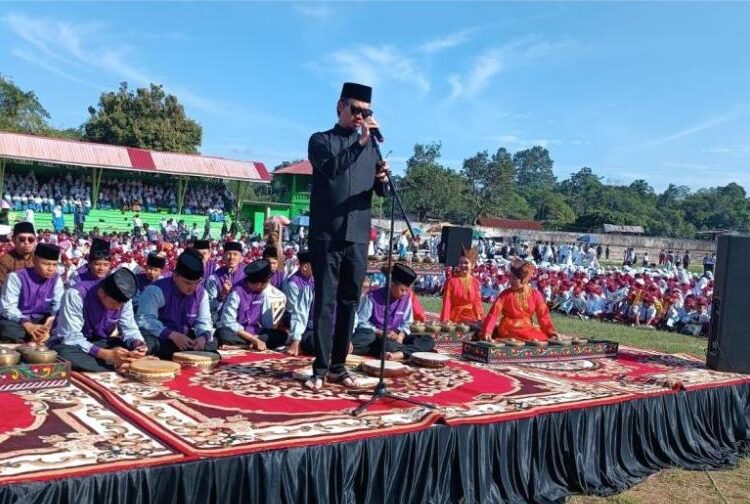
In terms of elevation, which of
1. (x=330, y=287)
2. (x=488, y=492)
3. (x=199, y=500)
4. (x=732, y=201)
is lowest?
(x=488, y=492)

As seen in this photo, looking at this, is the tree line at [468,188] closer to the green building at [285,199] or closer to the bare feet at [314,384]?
the green building at [285,199]

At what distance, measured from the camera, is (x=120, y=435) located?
320 cm

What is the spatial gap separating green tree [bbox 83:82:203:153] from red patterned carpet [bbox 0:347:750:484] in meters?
33.9

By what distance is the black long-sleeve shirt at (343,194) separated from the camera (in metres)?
4.09

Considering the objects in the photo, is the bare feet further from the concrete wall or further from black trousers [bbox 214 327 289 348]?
the concrete wall

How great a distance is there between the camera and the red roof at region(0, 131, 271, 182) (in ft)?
82.6

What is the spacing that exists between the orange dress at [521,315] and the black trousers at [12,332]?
450 cm

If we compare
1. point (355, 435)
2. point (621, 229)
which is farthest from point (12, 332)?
point (621, 229)

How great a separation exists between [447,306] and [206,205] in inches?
1011

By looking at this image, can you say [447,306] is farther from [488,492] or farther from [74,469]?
[74,469]

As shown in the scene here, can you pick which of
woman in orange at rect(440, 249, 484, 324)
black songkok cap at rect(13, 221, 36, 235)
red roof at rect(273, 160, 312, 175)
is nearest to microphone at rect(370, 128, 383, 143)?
black songkok cap at rect(13, 221, 36, 235)

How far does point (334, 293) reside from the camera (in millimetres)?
4332

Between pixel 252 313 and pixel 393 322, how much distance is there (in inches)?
54.3

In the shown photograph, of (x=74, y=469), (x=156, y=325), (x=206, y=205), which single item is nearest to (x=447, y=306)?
(x=156, y=325)
